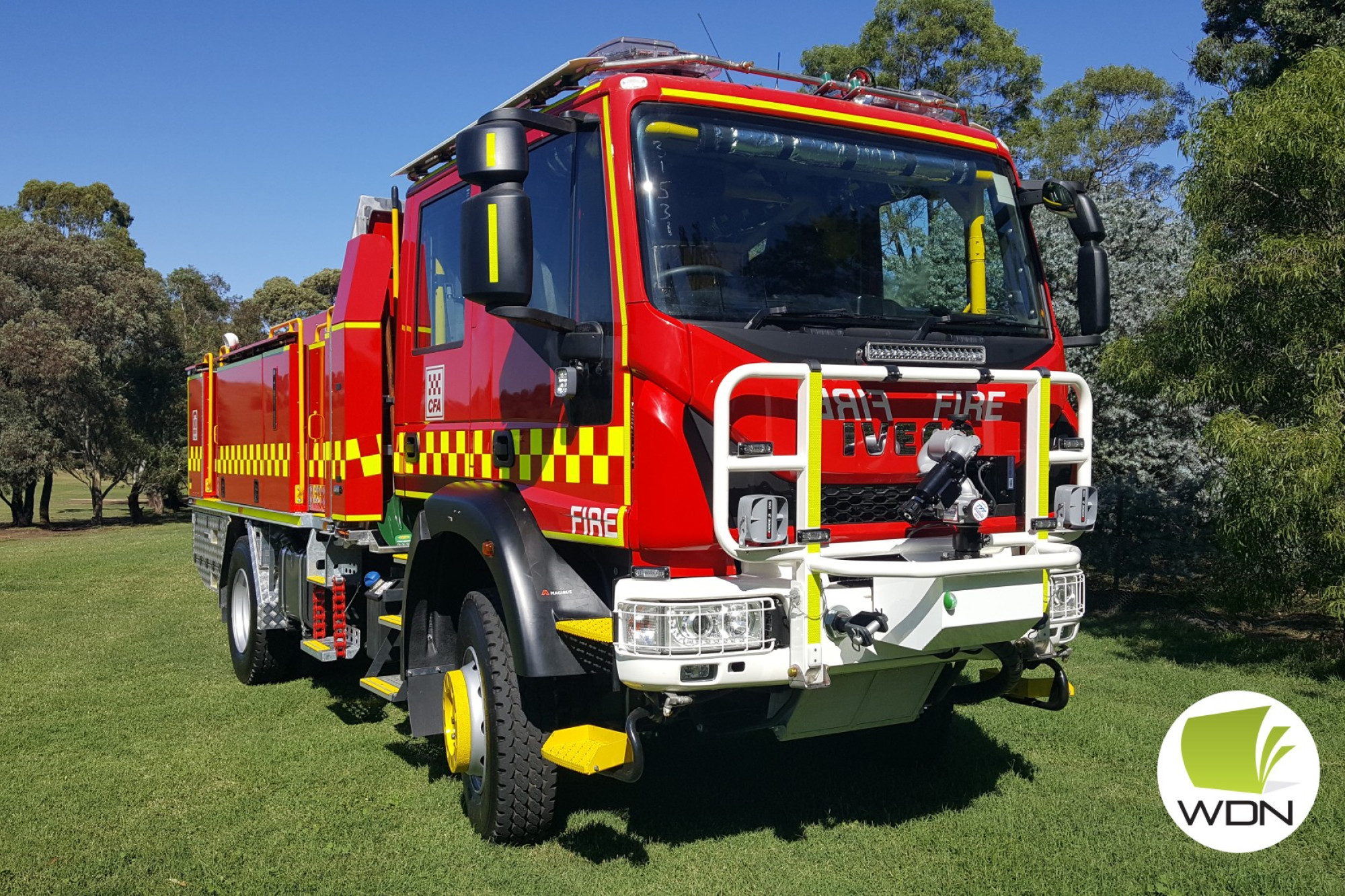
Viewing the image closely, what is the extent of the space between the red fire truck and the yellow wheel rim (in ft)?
0.05

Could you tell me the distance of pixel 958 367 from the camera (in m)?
4.21

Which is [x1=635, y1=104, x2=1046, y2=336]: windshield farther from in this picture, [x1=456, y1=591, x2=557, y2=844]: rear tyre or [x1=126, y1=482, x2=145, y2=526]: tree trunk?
[x1=126, y1=482, x2=145, y2=526]: tree trunk

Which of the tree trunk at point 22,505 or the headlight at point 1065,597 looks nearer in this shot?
the headlight at point 1065,597

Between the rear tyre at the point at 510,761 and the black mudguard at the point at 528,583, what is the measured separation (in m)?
0.23

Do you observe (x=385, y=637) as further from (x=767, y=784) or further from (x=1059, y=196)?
(x=1059, y=196)

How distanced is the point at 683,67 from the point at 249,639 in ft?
18.0

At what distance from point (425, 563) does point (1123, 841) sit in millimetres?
3210

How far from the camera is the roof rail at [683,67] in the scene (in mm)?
4281

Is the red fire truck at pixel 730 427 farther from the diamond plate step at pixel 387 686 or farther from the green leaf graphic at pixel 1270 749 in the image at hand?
the green leaf graphic at pixel 1270 749

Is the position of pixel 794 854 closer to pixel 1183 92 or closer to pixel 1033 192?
pixel 1033 192

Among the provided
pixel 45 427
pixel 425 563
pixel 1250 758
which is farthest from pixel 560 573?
pixel 45 427

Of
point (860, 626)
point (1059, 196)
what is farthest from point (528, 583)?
point (1059, 196)

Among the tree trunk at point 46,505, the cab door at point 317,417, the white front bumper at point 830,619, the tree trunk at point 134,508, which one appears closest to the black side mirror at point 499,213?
the white front bumper at point 830,619

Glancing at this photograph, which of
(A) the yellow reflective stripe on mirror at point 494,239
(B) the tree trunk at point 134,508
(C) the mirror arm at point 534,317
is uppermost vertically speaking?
(A) the yellow reflective stripe on mirror at point 494,239
